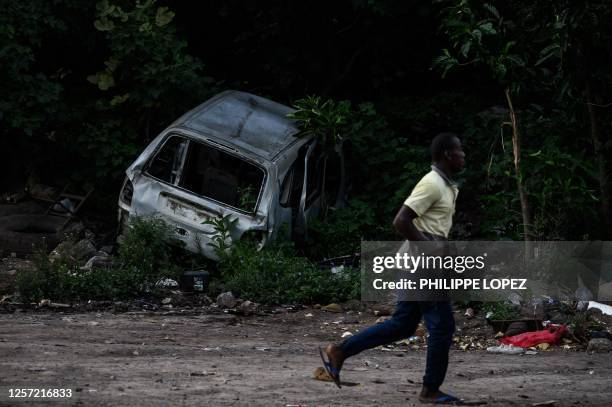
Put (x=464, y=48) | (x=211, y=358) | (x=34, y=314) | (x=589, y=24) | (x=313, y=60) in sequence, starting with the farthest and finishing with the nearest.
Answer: (x=313, y=60) < (x=589, y=24) < (x=464, y=48) < (x=34, y=314) < (x=211, y=358)

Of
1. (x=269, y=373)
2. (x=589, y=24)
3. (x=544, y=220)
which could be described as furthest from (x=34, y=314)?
(x=589, y=24)

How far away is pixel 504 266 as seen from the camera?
1127cm

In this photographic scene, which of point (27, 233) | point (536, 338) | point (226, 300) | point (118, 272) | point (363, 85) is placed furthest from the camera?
point (363, 85)

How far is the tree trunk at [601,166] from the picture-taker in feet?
38.4

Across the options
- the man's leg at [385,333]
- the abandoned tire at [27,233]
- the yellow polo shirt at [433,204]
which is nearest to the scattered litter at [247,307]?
the abandoned tire at [27,233]

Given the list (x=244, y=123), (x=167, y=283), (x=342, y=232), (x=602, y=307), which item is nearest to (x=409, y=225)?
(x=602, y=307)

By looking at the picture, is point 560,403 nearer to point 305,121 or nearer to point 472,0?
point 472,0

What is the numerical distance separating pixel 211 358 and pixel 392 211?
5317 mm

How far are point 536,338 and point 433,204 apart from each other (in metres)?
3.47

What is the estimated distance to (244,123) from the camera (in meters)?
12.5

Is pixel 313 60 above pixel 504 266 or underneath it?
above

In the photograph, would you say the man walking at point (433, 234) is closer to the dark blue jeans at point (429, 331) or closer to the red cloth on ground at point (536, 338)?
the dark blue jeans at point (429, 331)

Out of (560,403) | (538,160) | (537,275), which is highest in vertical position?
(538,160)

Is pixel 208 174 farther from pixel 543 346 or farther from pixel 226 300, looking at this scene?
pixel 543 346
